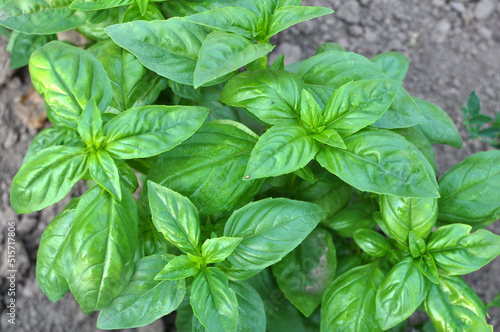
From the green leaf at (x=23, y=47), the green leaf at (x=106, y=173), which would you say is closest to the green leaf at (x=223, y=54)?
the green leaf at (x=106, y=173)

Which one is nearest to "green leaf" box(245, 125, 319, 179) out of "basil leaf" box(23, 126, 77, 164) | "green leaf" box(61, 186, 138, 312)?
"green leaf" box(61, 186, 138, 312)

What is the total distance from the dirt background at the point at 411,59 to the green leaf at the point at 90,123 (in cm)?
129

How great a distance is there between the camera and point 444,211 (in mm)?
1799

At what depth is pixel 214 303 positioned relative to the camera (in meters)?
1.47

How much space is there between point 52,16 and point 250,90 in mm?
823

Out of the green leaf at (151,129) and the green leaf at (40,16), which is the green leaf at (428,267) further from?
the green leaf at (40,16)

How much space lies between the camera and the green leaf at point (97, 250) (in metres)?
1.43

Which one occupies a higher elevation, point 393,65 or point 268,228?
point 393,65

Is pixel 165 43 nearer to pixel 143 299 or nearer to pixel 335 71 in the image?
pixel 335 71

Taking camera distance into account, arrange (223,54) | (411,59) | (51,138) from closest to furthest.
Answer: (223,54) → (51,138) → (411,59)

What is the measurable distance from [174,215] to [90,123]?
0.38 metres

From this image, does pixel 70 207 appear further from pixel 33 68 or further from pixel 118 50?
pixel 118 50

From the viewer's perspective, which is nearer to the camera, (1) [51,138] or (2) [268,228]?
(2) [268,228]

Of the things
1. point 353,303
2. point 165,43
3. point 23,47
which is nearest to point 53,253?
point 165,43
